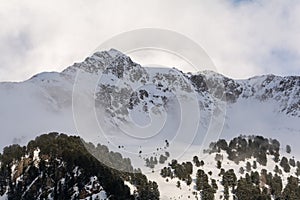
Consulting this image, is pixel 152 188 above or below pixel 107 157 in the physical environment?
below

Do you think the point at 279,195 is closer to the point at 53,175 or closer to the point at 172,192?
the point at 172,192

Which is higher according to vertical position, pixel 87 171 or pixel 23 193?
pixel 87 171

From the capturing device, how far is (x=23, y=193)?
502ft

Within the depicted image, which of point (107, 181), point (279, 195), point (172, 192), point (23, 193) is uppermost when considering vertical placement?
point (279, 195)

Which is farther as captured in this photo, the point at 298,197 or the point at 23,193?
the point at 298,197

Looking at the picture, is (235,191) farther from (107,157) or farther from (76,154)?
(76,154)

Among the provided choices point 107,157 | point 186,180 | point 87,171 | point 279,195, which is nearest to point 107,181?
point 87,171

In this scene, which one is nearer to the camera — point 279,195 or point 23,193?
point 23,193

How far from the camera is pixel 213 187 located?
7215 inches

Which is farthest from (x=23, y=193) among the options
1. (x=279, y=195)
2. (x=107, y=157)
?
(x=279, y=195)

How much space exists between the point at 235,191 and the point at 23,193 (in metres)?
76.7

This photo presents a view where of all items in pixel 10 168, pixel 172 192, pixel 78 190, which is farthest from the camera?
pixel 172 192

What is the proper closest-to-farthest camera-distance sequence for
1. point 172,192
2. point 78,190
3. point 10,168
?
point 78,190
point 10,168
point 172,192

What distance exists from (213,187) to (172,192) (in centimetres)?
1670
